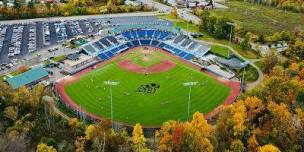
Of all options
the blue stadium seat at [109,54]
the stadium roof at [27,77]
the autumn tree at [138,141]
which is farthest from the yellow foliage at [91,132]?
the blue stadium seat at [109,54]

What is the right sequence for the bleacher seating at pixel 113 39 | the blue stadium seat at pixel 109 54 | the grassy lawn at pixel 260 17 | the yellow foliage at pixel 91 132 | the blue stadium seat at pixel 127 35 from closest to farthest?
the yellow foliage at pixel 91 132, the blue stadium seat at pixel 109 54, the bleacher seating at pixel 113 39, the blue stadium seat at pixel 127 35, the grassy lawn at pixel 260 17

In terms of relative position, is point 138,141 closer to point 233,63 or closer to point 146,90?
point 146,90

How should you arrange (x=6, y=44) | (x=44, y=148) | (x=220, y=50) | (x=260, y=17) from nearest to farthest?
Result: (x=44, y=148)
(x=220, y=50)
(x=6, y=44)
(x=260, y=17)

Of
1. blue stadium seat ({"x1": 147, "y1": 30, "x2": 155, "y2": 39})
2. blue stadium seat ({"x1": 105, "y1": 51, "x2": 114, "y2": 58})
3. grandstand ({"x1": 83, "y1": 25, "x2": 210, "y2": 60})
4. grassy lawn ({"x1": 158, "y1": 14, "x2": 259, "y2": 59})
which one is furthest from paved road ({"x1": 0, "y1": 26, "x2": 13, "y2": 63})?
grassy lawn ({"x1": 158, "y1": 14, "x2": 259, "y2": 59})

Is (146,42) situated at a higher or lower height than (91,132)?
higher

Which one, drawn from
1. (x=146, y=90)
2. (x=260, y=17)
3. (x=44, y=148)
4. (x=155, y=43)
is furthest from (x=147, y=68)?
(x=260, y=17)

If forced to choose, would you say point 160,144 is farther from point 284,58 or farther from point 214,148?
point 284,58

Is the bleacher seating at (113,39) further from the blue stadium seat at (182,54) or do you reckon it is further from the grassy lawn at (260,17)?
the grassy lawn at (260,17)
